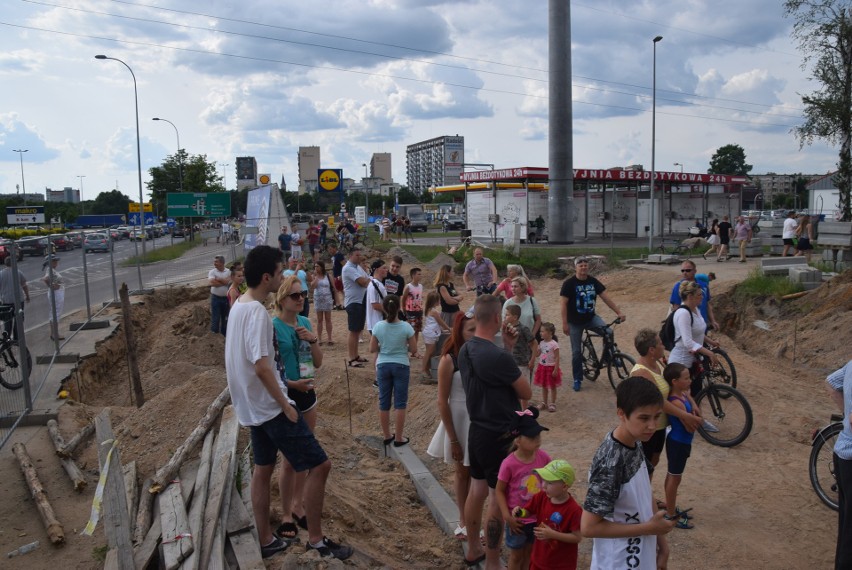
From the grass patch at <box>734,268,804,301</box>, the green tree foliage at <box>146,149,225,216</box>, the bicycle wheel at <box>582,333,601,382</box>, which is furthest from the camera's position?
the green tree foliage at <box>146,149,225,216</box>

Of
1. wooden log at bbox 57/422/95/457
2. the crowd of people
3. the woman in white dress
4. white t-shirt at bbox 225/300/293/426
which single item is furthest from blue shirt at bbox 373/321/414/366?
wooden log at bbox 57/422/95/457

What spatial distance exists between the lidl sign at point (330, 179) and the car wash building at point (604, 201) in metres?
9.29

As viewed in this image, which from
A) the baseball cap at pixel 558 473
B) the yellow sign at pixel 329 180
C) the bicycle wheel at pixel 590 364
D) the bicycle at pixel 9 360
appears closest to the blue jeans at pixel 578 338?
the bicycle wheel at pixel 590 364

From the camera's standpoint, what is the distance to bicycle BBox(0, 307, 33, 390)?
27.7 ft

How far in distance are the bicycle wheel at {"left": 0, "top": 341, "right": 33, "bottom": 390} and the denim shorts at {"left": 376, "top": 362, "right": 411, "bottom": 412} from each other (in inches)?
188

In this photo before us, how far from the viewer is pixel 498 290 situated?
10.2 m

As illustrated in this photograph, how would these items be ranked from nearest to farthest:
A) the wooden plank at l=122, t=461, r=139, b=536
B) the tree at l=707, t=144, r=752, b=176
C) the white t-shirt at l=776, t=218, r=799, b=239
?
the wooden plank at l=122, t=461, r=139, b=536 → the white t-shirt at l=776, t=218, r=799, b=239 → the tree at l=707, t=144, r=752, b=176

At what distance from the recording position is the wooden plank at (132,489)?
5.16 m

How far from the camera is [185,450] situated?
19.3ft

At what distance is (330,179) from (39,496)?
2559 centimetres

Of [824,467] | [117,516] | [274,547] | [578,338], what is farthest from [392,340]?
[824,467]

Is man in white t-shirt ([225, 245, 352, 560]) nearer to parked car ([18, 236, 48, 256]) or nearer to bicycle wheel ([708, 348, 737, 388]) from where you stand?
bicycle wheel ([708, 348, 737, 388])

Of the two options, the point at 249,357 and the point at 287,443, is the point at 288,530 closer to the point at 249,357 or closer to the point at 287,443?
the point at 287,443

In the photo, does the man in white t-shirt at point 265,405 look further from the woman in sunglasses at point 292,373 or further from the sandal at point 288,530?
the woman in sunglasses at point 292,373
